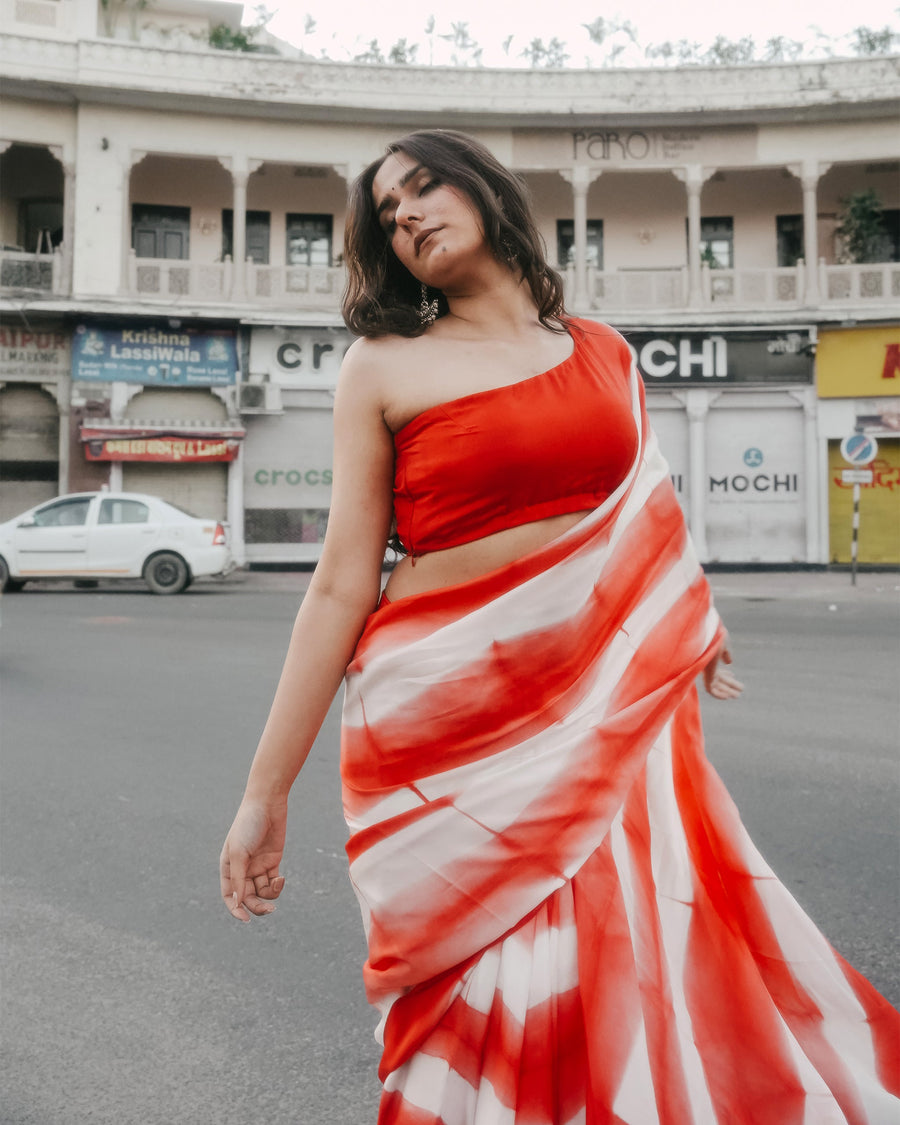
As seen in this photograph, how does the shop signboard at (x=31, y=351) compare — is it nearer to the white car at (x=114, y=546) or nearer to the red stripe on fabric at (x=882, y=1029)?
the white car at (x=114, y=546)

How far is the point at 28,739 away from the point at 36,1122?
3.84 meters

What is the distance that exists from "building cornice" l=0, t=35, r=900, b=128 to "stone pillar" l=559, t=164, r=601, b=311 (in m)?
1.08

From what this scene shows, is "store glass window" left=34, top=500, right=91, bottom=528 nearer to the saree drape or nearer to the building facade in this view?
the building facade

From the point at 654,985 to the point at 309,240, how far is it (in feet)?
79.9

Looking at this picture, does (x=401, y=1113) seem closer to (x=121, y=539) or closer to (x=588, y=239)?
(x=121, y=539)

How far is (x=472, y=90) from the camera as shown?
2239 centimetres

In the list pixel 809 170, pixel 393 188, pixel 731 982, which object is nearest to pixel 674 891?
pixel 731 982

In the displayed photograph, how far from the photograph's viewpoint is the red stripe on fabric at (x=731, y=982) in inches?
54.7

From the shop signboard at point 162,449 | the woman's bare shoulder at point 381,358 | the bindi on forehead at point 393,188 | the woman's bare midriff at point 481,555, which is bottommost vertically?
the woman's bare midriff at point 481,555

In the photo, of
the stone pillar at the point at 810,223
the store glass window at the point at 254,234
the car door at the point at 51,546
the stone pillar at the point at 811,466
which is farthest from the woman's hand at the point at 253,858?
the store glass window at the point at 254,234

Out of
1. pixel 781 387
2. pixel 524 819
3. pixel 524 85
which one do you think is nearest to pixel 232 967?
pixel 524 819

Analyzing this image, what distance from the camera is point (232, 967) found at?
2846 mm

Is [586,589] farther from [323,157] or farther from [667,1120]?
[323,157]

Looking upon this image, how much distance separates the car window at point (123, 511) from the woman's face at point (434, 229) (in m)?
14.2
